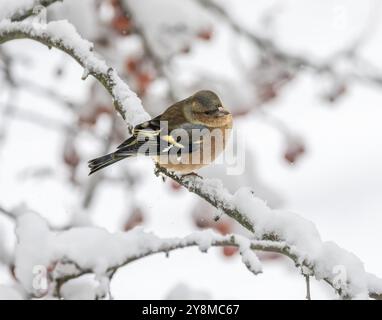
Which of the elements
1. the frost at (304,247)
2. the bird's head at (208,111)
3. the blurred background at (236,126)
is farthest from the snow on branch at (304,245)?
the bird's head at (208,111)

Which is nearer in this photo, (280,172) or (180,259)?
(180,259)

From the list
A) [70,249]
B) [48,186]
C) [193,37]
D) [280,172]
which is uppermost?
[280,172]

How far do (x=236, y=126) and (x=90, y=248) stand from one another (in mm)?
3103

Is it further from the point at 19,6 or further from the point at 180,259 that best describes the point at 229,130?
the point at 180,259

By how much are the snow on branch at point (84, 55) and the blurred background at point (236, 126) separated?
0.34 feet

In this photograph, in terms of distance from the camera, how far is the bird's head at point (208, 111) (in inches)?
117

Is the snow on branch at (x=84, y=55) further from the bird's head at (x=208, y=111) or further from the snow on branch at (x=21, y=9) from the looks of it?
the bird's head at (x=208, y=111)

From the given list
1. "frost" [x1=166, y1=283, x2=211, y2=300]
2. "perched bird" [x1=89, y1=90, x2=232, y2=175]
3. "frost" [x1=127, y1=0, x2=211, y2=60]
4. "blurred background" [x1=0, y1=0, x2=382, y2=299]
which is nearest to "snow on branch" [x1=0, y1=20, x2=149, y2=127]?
"blurred background" [x1=0, y1=0, x2=382, y2=299]

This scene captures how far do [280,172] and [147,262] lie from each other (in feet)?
11.4

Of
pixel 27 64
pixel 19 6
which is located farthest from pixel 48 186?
pixel 19 6

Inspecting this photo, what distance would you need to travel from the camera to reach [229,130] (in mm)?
3057

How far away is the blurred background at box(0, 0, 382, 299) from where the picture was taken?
4.04 m

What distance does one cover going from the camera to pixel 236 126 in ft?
16.3
